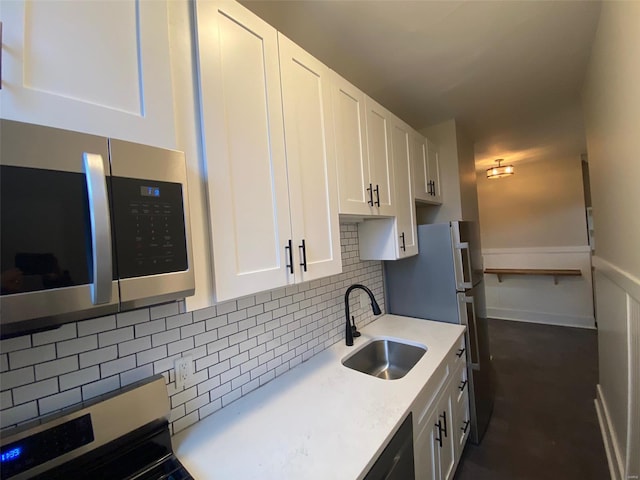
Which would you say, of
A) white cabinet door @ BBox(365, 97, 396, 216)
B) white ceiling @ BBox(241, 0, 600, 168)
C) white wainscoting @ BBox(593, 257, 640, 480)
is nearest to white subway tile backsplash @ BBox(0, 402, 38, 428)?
white cabinet door @ BBox(365, 97, 396, 216)

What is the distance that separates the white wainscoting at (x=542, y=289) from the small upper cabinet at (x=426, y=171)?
3032 mm

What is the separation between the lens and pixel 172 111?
2.33 feet

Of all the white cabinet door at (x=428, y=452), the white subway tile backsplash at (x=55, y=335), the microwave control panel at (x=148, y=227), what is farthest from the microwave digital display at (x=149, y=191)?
the white cabinet door at (x=428, y=452)

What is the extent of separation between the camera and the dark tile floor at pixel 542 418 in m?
1.76

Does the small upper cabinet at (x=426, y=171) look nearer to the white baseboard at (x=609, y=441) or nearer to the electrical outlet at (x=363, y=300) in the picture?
the electrical outlet at (x=363, y=300)

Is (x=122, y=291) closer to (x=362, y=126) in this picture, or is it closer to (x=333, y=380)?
(x=333, y=380)

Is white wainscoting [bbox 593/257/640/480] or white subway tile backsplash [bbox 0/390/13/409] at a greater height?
white subway tile backsplash [bbox 0/390/13/409]

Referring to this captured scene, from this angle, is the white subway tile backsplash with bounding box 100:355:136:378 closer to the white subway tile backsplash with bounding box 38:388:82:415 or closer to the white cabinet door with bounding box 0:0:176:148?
the white subway tile backsplash with bounding box 38:388:82:415

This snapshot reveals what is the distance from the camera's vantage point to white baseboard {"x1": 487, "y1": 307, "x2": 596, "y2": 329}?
4.00 metres

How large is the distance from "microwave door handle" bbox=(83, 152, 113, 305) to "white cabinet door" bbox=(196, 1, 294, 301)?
0.99 feet

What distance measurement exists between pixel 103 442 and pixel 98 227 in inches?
25.7

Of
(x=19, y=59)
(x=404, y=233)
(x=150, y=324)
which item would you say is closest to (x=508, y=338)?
(x=404, y=233)

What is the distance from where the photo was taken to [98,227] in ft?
1.66

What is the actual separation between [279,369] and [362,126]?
1393 millimetres
